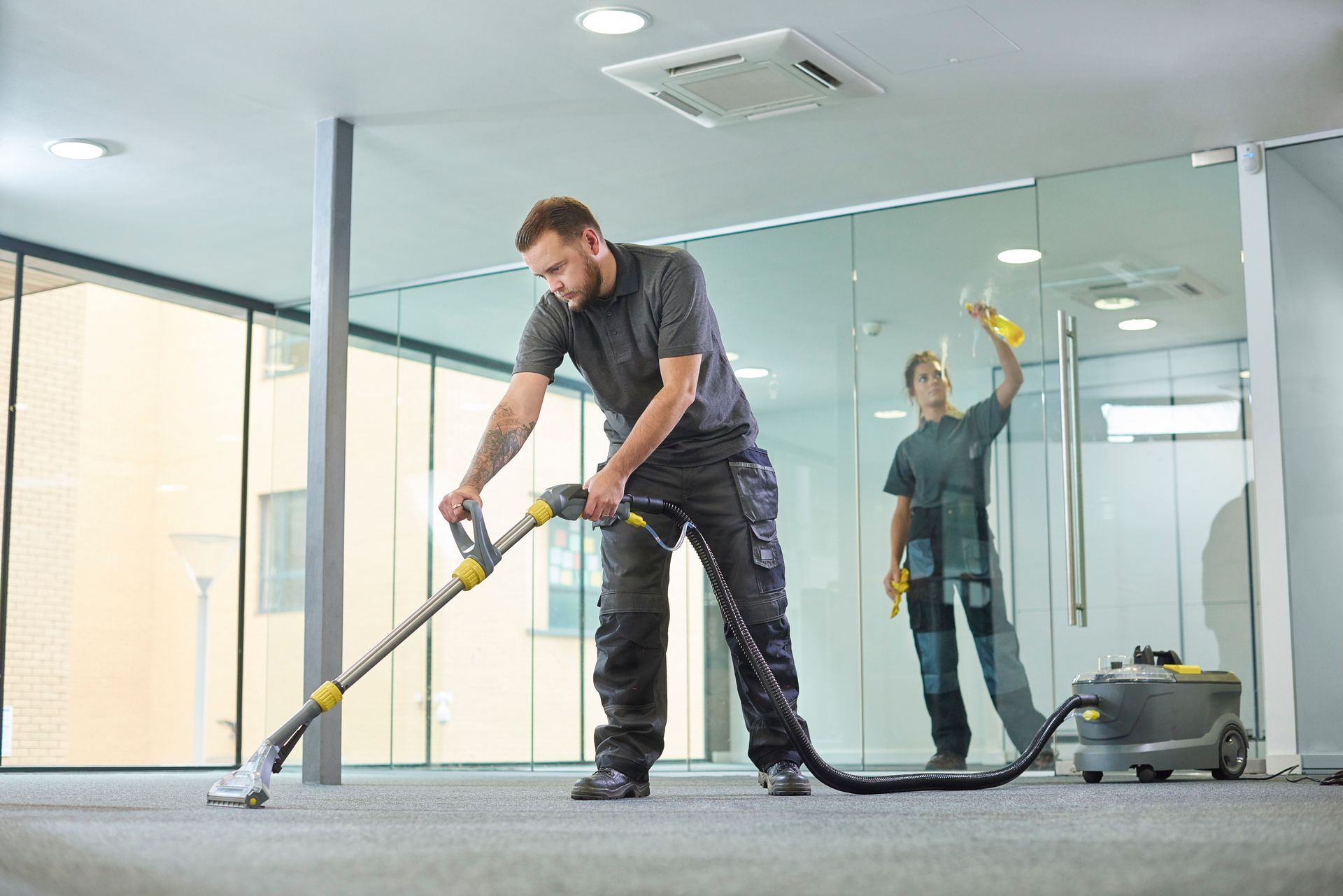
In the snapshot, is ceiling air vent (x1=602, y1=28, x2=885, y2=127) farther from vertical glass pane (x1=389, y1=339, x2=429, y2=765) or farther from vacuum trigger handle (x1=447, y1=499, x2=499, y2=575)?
vertical glass pane (x1=389, y1=339, x2=429, y2=765)

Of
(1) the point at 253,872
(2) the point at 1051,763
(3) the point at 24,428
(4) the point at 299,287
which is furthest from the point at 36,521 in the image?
(1) the point at 253,872

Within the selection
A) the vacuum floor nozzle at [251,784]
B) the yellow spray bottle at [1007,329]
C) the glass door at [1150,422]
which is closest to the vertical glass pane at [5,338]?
the vacuum floor nozzle at [251,784]

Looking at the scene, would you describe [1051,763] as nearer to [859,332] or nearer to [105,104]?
[859,332]

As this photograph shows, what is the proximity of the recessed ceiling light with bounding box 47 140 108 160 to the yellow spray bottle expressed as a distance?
118 inches

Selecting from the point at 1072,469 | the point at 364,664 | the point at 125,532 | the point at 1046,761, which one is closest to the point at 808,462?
the point at 1072,469

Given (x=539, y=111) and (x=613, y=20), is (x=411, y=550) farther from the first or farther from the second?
(x=613, y=20)

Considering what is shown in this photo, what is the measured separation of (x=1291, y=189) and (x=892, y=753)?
7.45ft

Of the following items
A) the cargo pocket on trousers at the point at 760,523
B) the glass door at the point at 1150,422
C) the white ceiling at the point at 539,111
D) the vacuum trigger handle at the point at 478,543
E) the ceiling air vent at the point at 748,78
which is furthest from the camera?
the glass door at the point at 1150,422

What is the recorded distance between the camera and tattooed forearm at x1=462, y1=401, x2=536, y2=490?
8.80 ft

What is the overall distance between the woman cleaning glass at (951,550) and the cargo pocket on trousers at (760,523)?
2.04 m

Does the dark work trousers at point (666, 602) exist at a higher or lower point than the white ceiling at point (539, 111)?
lower

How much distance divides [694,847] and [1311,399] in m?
3.65

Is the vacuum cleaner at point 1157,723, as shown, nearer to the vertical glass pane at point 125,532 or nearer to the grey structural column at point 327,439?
the grey structural column at point 327,439

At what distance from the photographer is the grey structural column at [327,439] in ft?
13.3
